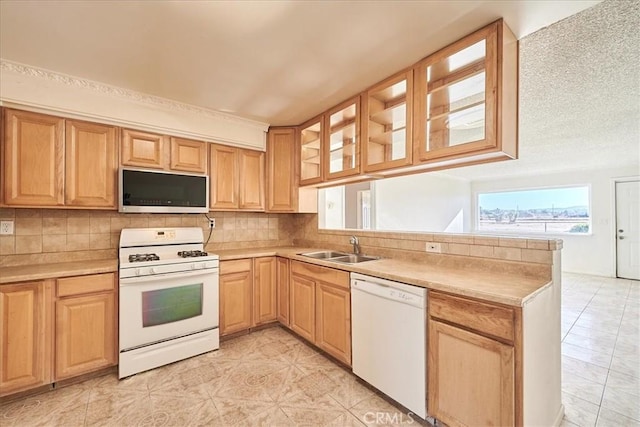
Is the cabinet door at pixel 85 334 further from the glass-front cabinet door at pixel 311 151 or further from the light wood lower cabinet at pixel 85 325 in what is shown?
the glass-front cabinet door at pixel 311 151

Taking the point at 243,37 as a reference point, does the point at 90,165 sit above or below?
below

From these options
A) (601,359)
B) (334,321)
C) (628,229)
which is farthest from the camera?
(628,229)

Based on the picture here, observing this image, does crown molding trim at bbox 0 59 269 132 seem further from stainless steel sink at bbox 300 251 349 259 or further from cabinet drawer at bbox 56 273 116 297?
stainless steel sink at bbox 300 251 349 259

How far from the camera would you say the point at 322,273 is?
97.5 inches

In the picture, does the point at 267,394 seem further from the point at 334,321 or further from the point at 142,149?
the point at 142,149

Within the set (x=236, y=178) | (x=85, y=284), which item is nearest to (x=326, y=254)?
(x=236, y=178)

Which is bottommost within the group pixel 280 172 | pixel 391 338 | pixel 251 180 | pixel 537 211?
pixel 391 338

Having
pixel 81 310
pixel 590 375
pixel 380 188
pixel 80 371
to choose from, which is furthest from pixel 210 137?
pixel 590 375

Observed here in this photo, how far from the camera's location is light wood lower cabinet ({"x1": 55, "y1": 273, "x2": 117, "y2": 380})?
205cm

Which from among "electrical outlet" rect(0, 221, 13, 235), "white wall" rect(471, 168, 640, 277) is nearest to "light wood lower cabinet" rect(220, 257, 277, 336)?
"electrical outlet" rect(0, 221, 13, 235)

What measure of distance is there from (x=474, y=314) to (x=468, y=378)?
1.15 feet

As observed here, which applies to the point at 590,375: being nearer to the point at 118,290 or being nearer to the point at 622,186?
the point at 118,290

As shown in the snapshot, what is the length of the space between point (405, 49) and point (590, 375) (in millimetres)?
2962

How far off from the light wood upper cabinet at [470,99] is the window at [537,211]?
6.48 m
